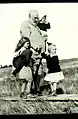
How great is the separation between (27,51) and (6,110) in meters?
0.32

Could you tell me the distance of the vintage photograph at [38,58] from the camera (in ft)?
4.09

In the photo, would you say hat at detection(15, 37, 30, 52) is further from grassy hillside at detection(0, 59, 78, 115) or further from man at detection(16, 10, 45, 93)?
grassy hillside at detection(0, 59, 78, 115)

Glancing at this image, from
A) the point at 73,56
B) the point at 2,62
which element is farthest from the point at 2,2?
the point at 73,56

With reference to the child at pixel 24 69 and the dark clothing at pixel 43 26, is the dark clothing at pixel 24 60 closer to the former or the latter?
the child at pixel 24 69

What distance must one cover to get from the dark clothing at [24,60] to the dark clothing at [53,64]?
0.26 feet

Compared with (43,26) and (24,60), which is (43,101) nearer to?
(24,60)

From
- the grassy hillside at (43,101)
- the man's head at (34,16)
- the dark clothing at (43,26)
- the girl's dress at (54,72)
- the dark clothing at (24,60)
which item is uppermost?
the man's head at (34,16)

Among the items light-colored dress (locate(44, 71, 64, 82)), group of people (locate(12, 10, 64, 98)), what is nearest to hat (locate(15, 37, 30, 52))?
group of people (locate(12, 10, 64, 98))

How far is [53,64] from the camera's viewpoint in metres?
1.28

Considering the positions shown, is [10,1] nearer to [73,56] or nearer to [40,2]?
[40,2]

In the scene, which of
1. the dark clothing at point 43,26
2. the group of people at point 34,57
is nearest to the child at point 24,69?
the group of people at point 34,57

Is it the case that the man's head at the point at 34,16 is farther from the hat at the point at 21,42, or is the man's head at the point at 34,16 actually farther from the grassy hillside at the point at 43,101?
the grassy hillside at the point at 43,101

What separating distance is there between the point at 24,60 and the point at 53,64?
15cm

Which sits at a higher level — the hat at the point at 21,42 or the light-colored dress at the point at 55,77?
the hat at the point at 21,42
